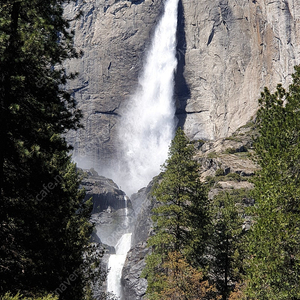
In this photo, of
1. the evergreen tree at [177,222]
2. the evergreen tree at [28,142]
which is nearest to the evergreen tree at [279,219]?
the evergreen tree at [28,142]

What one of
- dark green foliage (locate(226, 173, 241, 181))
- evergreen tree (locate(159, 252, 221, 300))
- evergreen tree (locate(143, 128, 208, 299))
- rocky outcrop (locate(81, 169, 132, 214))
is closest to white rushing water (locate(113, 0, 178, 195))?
rocky outcrop (locate(81, 169, 132, 214))

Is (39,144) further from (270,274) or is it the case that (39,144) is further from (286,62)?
(286,62)

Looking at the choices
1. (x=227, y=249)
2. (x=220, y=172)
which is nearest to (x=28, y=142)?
(x=227, y=249)

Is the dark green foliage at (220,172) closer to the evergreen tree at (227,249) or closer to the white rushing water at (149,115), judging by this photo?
the evergreen tree at (227,249)

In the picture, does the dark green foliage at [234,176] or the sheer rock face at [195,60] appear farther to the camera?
the sheer rock face at [195,60]

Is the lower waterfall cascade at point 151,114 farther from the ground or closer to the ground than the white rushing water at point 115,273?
farther from the ground

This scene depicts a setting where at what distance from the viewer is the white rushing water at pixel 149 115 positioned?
110m

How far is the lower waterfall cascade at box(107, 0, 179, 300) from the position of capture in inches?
4294

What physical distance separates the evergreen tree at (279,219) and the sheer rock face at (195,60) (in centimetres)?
7773

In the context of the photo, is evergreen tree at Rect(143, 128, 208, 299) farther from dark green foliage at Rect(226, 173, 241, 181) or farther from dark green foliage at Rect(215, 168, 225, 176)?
dark green foliage at Rect(215, 168, 225, 176)

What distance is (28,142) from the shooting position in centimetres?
758

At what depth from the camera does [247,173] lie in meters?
50.8

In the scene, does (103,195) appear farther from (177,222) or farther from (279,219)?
(279,219)

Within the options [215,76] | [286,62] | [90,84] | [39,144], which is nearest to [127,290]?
[39,144]
